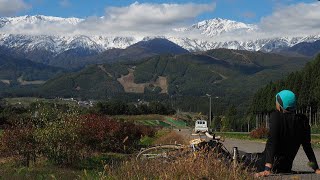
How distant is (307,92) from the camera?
211 ft

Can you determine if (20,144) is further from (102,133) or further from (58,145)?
(102,133)

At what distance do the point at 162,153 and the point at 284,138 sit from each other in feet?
4.10

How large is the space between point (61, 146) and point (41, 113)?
1.64 m

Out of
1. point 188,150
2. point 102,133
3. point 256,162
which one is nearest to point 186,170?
point 188,150

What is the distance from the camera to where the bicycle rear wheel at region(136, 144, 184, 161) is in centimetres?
491

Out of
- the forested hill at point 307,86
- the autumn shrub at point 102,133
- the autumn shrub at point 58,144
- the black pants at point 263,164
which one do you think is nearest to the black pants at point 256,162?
the black pants at point 263,164

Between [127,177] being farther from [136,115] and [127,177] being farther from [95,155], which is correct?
[136,115]

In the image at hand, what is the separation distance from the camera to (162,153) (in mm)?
5160

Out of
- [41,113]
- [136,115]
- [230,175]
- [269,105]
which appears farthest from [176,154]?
[136,115]

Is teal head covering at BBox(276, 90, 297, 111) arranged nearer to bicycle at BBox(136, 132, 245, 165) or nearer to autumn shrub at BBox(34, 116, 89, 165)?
bicycle at BBox(136, 132, 245, 165)

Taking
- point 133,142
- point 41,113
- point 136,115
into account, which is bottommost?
point 136,115

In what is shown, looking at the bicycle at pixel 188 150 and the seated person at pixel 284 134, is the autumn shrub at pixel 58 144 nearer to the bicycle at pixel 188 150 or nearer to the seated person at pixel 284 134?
the bicycle at pixel 188 150

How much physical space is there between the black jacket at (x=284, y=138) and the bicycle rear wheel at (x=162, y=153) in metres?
0.88

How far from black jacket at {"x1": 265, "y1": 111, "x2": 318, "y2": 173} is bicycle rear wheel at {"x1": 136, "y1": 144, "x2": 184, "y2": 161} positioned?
0.88m
